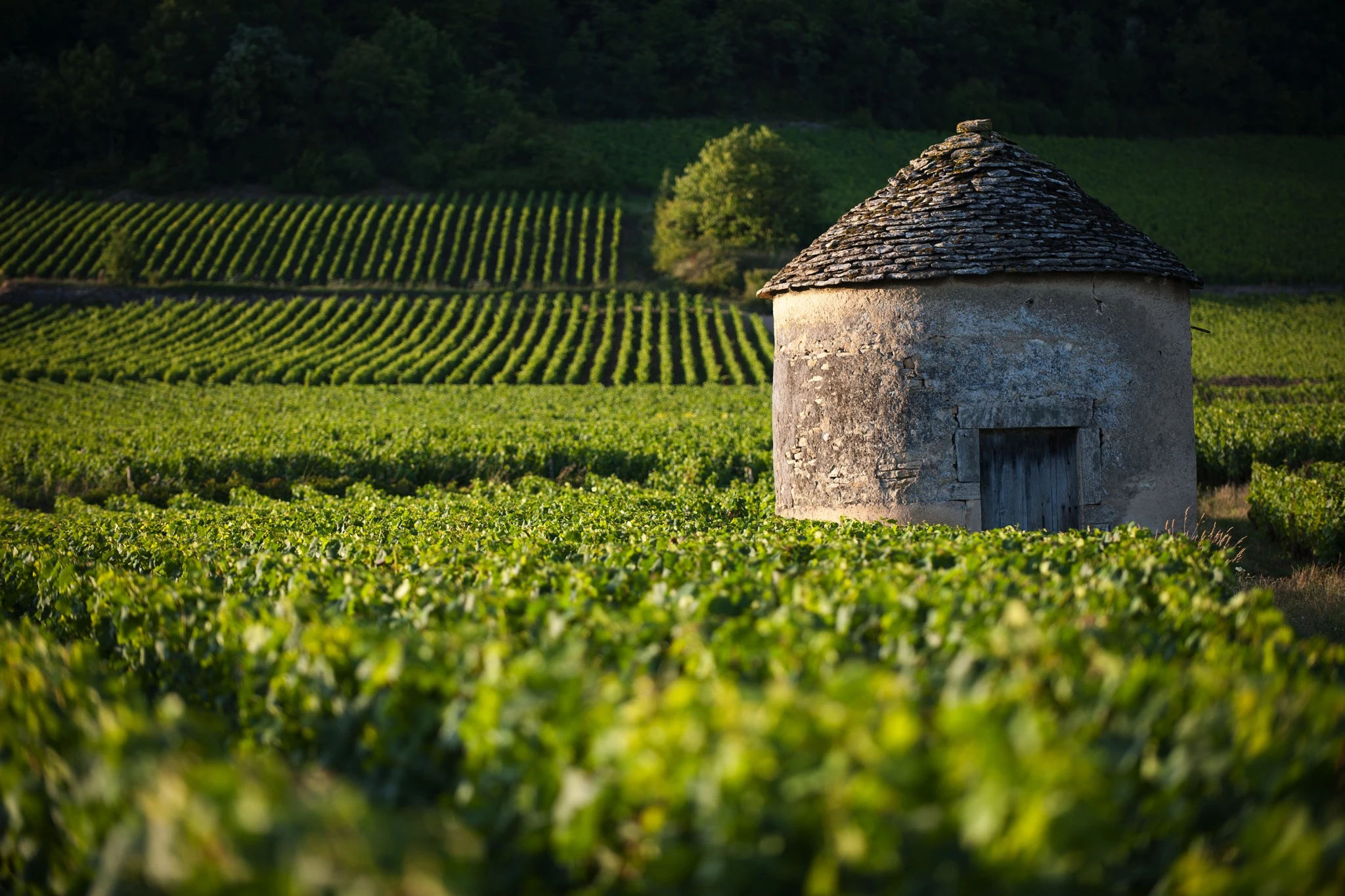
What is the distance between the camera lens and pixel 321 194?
70312 millimetres

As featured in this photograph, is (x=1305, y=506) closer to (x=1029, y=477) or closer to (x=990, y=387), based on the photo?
(x=1029, y=477)

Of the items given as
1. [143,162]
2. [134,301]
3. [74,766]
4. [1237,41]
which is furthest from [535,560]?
[1237,41]

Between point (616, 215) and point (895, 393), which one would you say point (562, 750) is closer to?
point (895, 393)

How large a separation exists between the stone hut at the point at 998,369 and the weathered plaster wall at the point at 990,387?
0.02 m

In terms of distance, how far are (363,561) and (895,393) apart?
576 centimetres

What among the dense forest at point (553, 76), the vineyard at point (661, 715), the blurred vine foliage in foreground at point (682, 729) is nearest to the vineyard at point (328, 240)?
the dense forest at point (553, 76)

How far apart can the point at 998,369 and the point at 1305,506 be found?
6693 millimetres

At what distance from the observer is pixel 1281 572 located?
13625 mm

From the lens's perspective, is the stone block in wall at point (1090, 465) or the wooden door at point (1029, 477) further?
the wooden door at point (1029, 477)

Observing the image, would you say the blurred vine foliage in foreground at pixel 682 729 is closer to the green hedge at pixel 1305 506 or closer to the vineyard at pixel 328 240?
the green hedge at pixel 1305 506

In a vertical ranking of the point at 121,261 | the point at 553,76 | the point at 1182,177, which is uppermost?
the point at 553,76

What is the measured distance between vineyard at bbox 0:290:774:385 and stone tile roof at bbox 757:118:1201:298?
2752 centimetres

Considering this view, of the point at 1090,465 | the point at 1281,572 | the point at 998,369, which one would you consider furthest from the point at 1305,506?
the point at 998,369

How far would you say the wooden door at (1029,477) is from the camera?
35.5 feet
